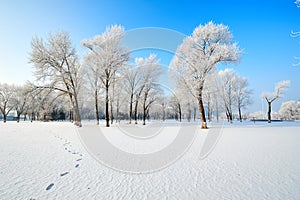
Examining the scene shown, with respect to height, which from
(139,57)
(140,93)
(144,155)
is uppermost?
(139,57)

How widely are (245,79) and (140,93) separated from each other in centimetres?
2610

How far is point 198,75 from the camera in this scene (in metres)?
18.1

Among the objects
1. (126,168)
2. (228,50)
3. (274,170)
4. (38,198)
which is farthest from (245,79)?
(38,198)

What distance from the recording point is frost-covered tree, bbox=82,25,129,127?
1966 cm

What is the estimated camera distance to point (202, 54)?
1902 cm

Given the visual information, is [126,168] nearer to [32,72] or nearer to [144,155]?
[144,155]

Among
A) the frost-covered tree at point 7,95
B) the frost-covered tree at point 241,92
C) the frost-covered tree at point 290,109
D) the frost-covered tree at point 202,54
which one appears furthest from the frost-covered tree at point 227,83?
the frost-covered tree at point 7,95

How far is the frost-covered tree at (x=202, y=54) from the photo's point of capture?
17547 millimetres

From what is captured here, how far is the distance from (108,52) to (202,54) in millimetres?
11560

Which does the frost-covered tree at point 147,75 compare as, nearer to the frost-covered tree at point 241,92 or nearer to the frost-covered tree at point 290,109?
the frost-covered tree at point 241,92

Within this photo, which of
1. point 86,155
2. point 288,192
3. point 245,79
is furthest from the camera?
point 245,79

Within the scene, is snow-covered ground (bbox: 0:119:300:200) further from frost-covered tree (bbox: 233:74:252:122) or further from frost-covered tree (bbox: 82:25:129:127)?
frost-covered tree (bbox: 233:74:252:122)

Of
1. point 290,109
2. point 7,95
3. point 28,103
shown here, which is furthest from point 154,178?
point 290,109

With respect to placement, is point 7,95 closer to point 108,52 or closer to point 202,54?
point 108,52
